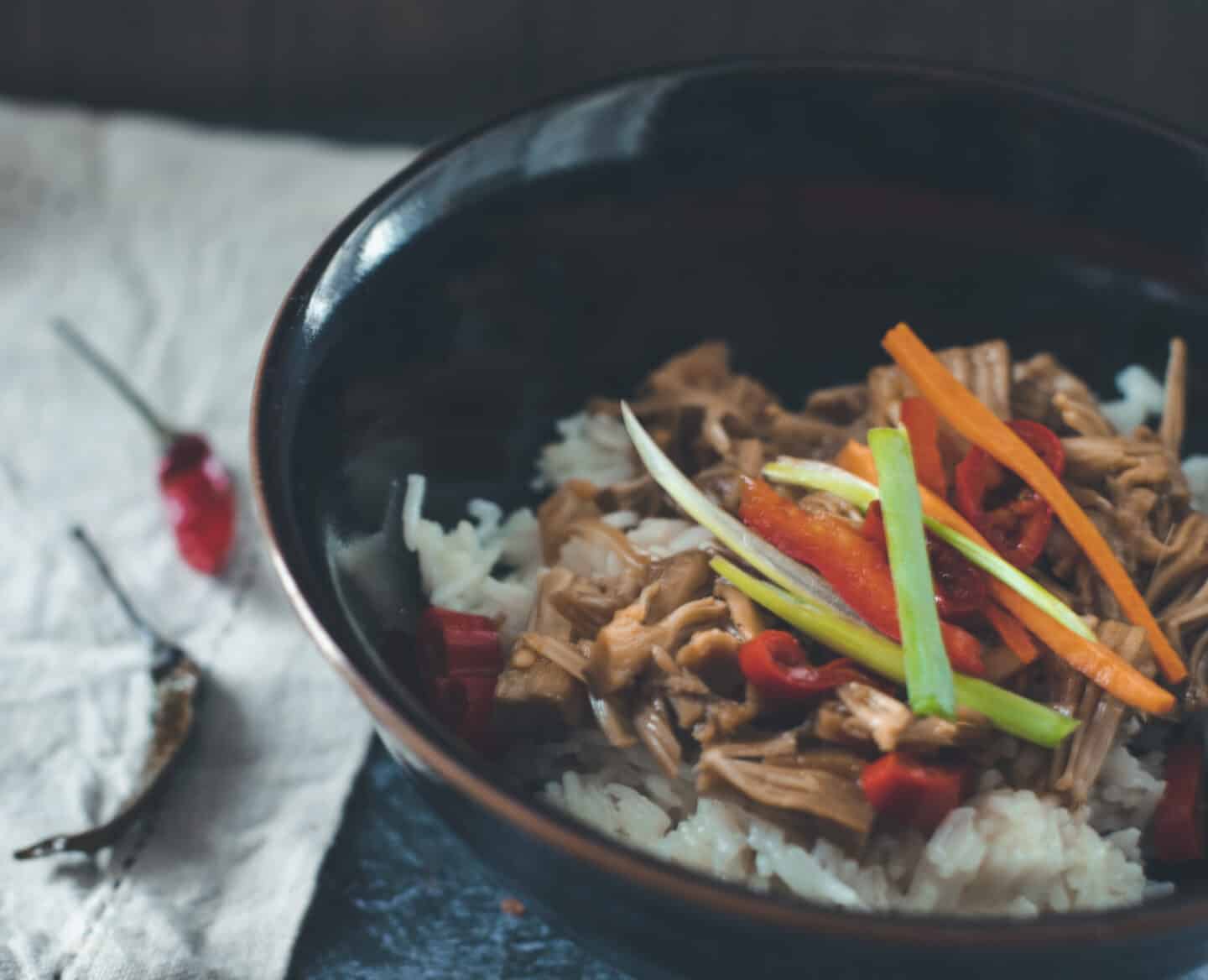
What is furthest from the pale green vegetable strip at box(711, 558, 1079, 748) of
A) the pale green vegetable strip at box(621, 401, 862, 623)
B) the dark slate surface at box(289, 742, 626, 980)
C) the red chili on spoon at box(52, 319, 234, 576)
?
the red chili on spoon at box(52, 319, 234, 576)

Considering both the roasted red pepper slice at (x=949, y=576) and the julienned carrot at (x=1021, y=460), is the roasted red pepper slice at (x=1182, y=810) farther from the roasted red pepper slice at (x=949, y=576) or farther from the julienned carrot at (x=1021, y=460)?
the roasted red pepper slice at (x=949, y=576)

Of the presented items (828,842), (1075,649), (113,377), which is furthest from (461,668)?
(113,377)

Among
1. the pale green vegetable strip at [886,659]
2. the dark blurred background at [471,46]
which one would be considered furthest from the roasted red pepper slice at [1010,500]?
the dark blurred background at [471,46]

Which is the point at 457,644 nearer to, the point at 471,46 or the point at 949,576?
the point at 949,576

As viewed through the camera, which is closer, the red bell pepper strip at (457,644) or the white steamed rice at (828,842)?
the white steamed rice at (828,842)

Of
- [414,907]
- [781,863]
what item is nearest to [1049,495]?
[781,863]

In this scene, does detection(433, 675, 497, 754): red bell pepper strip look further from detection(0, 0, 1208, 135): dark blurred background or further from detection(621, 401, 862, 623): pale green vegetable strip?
detection(0, 0, 1208, 135): dark blurred background

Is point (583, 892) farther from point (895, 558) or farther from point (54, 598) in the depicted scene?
point (54, 598)
